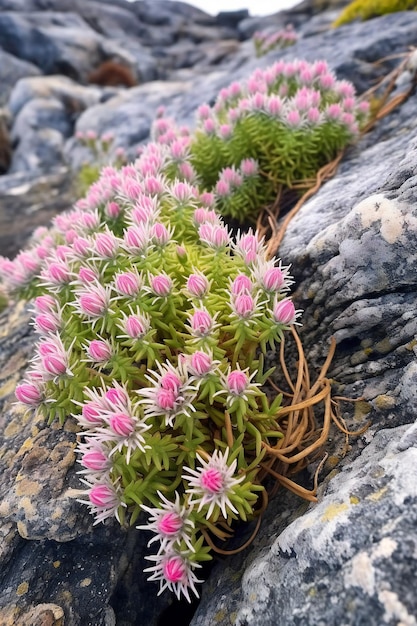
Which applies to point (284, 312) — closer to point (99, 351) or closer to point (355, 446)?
point (355, 446)

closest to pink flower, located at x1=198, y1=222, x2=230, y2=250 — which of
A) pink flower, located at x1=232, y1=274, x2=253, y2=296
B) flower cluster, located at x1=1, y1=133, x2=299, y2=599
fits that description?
flower cluster, located at x1=1, y1=133, x2=299, y2=599

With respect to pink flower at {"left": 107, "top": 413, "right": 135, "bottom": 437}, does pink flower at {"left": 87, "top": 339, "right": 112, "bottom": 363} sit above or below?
above

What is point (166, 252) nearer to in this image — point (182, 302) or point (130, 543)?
point (182, 302)

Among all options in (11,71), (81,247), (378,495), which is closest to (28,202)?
(81,247)

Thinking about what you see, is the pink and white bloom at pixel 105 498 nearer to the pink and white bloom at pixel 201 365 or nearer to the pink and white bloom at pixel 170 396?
the pink and white bloom at pixel 170 396

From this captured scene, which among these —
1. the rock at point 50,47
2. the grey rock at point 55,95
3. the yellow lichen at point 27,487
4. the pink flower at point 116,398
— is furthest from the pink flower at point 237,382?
the rock at point 50,47

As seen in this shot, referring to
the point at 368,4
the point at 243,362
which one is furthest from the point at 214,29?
the point at 243,362

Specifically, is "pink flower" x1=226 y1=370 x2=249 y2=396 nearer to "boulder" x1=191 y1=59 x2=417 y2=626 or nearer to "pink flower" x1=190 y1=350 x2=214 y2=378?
"pink flower" x1=190 y1=350 x2=214 y2=378
